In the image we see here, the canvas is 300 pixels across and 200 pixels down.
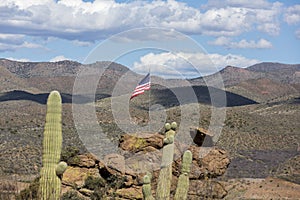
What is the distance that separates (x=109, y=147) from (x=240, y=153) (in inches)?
632

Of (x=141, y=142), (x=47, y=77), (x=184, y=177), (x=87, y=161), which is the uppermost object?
(x=47, y=77)

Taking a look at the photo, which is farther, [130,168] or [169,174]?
[130,168]

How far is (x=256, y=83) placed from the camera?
520ft

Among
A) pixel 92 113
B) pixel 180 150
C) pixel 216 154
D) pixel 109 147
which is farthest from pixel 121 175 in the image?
pixel 92 113

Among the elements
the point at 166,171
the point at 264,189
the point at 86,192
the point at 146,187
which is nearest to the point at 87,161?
the point at 86,192

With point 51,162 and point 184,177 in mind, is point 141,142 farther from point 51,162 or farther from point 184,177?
point 51,162

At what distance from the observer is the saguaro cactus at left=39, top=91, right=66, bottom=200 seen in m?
11.6

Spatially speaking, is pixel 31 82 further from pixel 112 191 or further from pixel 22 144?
pixel 112 191

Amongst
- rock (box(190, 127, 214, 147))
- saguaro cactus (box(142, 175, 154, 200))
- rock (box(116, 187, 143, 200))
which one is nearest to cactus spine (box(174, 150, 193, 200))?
saguaro cactus (box(142, 175, 154, 200))

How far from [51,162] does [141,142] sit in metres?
16.6

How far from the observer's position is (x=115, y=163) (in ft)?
91.3

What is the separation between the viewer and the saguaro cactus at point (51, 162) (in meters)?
11.6

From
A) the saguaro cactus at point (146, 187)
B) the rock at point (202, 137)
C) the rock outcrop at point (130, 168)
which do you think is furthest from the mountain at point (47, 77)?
the saguaro cactus at point (146, 187)

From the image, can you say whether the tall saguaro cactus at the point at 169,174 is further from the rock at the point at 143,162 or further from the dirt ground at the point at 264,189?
the dirt ground at the point at 264,189
